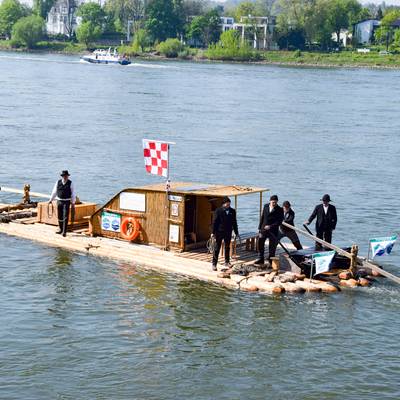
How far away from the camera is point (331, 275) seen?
62.5 feet

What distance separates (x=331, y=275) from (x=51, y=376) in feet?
22.8

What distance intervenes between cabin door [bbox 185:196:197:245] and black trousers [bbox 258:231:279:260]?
1.97 m

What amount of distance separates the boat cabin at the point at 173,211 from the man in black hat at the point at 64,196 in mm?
1088

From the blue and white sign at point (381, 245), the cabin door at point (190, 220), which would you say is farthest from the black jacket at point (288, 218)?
the cabin door at point (190, 220)

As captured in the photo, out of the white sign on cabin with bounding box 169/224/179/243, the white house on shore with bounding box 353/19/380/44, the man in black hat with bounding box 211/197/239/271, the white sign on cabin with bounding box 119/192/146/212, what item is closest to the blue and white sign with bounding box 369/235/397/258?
the man in black hat with bounding box 211/197/239/271

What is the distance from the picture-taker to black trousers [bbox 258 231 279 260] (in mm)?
18828

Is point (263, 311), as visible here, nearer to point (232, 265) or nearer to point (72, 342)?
point (232, 265)

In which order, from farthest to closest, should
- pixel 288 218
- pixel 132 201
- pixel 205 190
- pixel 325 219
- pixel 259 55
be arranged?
pixel 259 55 < pixel 132 201 < pixel 205 190 < pixel 325 219 < pixel 288 218

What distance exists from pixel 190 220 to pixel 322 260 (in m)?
3.53

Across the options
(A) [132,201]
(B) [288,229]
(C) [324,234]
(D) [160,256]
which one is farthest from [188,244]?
(C) [324,234]

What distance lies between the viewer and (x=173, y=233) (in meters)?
20.0

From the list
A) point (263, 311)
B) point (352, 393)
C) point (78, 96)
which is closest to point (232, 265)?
point (263, 311)

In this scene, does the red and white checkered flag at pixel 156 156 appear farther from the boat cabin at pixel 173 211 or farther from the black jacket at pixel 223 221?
the black jacket at pixel 223 221

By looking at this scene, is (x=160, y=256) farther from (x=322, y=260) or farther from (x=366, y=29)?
(x=366, y=29)
